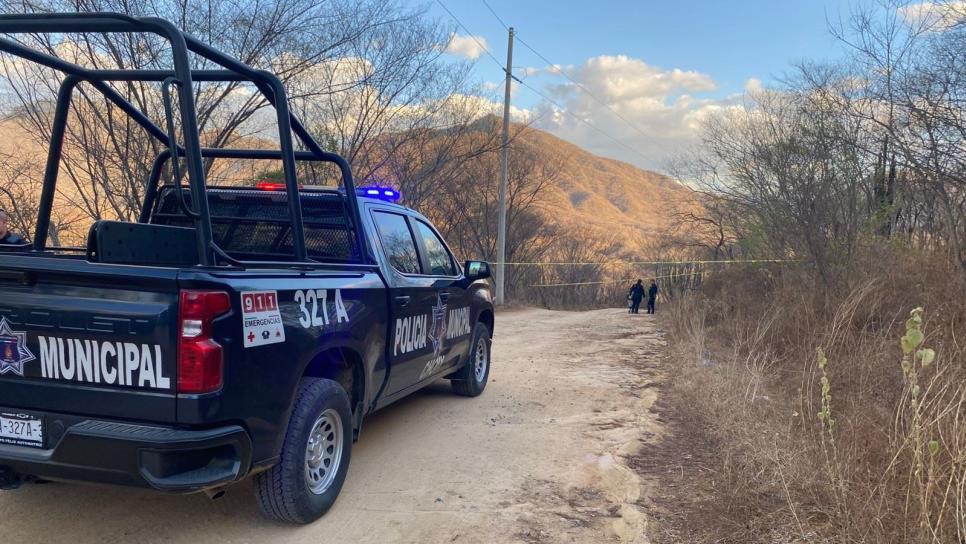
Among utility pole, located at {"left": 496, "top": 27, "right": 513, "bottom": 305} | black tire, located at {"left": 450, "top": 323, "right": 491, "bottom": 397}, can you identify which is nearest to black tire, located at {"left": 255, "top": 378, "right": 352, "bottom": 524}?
black tire, located at {"left": 450, "top": 323, "right": 491, "bottom": 397}

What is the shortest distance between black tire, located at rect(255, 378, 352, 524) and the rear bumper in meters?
0.42

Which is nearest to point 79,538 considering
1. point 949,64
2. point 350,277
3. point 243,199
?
point 350,277

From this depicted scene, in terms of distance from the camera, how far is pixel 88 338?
2.68 m

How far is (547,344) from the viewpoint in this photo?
37.8 ft

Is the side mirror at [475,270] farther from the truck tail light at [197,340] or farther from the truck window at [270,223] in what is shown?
the truck tail light at [197,340]

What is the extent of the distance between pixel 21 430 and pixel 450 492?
7.67ft

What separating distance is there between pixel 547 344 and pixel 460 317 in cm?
579

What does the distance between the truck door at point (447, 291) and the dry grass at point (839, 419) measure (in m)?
2.23

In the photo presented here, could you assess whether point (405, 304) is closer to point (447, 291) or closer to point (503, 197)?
point (447, 291)

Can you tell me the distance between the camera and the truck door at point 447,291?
17.9 ft

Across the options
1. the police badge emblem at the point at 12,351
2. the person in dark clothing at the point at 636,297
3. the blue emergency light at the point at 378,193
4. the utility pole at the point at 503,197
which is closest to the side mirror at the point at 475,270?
the blue emergency light at the point at 378,193

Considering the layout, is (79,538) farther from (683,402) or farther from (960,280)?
(960,280)

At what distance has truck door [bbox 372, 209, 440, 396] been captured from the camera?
4.46 meters

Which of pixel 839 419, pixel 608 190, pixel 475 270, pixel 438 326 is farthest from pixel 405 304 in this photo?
pixel 608 190
